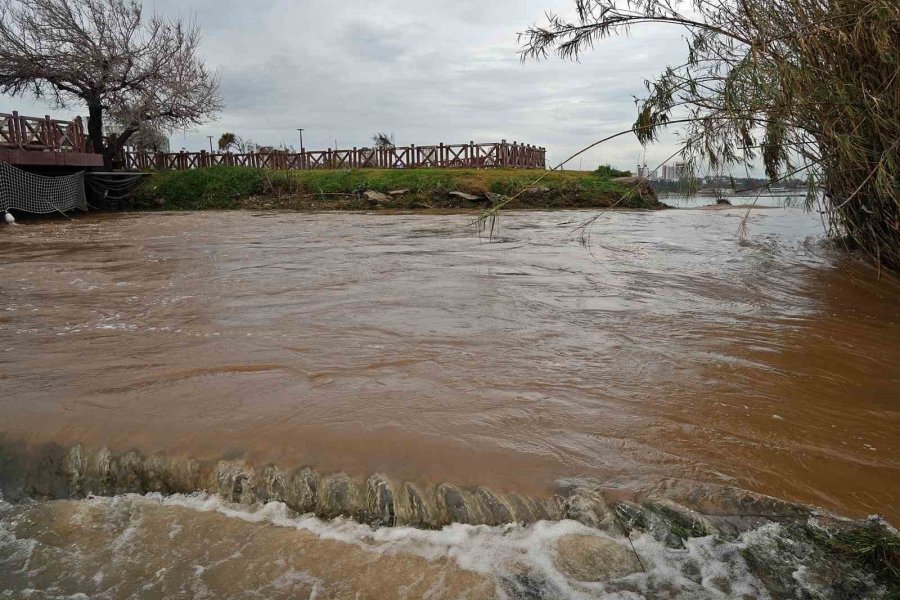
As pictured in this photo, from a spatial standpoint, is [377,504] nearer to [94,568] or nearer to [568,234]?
[94,568]

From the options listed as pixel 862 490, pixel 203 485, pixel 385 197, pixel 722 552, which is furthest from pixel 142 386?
pixel 385 197

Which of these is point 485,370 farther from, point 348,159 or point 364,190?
point 348,159

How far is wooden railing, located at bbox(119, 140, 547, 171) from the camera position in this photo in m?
29.1

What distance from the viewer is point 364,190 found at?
76.7 ft

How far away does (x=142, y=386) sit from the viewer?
394 centimetres

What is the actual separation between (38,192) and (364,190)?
1022 cm

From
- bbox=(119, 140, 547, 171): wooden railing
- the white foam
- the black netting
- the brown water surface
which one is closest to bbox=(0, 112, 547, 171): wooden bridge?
bbox=(119, 140, 547, 171): wooden railing

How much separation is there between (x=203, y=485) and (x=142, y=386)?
123 centimetres

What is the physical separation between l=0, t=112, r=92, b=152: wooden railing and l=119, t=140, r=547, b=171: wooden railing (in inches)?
339

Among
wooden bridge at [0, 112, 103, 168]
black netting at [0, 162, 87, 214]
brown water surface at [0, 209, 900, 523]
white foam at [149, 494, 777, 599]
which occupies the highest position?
wooden bridge at [0, 112, 103, 168]

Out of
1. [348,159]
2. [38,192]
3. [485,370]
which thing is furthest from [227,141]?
[485,370]

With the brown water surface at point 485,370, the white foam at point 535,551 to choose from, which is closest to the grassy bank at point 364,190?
the brown water surface at point 485,370

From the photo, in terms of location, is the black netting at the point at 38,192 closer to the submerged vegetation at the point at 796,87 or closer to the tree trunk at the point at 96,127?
the tree trunk at the point at 96,127

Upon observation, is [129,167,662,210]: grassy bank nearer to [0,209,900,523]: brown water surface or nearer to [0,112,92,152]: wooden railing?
[0,112,92,152]: wooden railing
